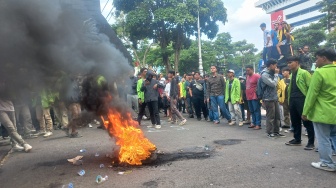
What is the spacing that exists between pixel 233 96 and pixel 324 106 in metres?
5.20

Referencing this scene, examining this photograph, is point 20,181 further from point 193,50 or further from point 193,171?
point 193,50

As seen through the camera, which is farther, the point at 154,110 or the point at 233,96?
the point at 154,110

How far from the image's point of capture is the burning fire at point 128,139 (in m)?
5.39

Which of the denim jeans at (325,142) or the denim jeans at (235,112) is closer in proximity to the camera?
the denim jeans at (325,142)

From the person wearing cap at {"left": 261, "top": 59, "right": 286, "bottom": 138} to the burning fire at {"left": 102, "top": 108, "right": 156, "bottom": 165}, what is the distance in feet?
11.2

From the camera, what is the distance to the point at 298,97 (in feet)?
20.3

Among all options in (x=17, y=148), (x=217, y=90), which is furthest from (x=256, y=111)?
(x=17, y=148)

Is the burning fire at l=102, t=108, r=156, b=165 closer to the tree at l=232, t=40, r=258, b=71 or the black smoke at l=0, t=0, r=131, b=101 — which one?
the black smoke at l=0, t=0, r=131, b=101

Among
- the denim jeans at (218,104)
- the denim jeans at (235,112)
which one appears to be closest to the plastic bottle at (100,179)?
the denim jeans at (235,112)

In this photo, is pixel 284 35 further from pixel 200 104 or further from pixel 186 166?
pixel 186 166

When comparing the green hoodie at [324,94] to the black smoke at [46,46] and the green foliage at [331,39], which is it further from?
the green foliage at [331,39]

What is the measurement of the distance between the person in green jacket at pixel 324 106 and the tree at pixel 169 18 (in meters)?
18.5

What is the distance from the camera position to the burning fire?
539 centimetres

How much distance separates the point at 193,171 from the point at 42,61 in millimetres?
3595
